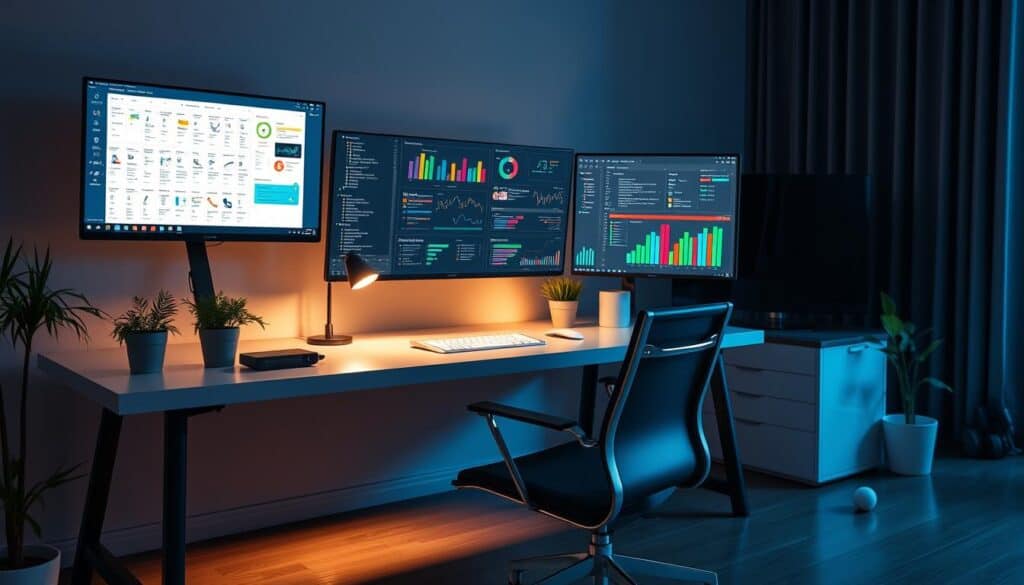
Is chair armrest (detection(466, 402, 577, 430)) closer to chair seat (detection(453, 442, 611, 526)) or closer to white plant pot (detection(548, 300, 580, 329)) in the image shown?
chair seat (detection(453, 442, 611, 526))

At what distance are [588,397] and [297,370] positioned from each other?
1.42 m

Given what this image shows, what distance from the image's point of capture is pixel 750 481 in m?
3.77

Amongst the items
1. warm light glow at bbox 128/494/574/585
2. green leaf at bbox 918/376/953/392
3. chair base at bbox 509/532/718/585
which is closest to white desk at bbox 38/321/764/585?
warm light glow at bbox 128/494/574/585

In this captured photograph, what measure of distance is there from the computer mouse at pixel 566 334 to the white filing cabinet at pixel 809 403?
0.98 meters

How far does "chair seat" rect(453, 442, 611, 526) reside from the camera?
2.21 m

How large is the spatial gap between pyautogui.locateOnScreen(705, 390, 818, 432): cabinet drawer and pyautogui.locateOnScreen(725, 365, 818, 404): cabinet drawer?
0.02 m

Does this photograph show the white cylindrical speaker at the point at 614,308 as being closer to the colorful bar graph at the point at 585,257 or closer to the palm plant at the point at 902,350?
the colorful bar graph at the point at 585,257

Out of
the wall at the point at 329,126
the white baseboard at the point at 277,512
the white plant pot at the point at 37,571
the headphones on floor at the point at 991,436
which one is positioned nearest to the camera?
the white plant pot at the point at 37,571

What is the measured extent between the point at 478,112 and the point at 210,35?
40.6 inches

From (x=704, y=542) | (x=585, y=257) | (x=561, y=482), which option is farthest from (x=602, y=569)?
(x=585, y=257)

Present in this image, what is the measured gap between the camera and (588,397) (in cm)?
357

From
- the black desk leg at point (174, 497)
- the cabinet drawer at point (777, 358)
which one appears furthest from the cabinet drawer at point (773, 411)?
the black desk leg at point (174, 497)

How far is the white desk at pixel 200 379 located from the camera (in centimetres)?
217

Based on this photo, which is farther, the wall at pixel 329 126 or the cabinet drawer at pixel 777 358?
the cabinet drawer at pixel 777 358
